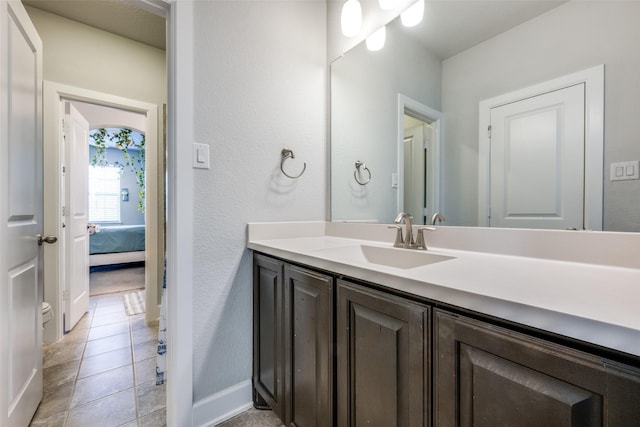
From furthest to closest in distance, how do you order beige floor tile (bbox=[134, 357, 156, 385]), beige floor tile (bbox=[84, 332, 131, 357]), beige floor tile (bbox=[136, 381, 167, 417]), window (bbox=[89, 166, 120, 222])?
1. window (bbox=[89, 166, 120, 222])
2. beige floor tile (bbox=[84, 332, 131, 357])
3. beige floor tile (bbox=[134, 357, 156, 385])
4. beige floor tile (bbox=[136, 381, 167, 417])

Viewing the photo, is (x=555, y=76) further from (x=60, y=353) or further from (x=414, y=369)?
(x=60, y=353)

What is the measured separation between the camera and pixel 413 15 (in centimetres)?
130

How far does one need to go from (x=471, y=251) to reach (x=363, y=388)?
666 mm

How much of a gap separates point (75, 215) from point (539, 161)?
3301 mm

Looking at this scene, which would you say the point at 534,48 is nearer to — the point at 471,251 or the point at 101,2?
the point at 471,251

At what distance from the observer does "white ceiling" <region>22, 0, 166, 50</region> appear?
1959 millimetres

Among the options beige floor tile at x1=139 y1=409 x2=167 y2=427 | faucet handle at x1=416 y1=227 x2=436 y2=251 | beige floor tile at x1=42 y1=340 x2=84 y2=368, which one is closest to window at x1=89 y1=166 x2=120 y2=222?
beige floor tile at x1=42 y1=340 x2=84 y2=368

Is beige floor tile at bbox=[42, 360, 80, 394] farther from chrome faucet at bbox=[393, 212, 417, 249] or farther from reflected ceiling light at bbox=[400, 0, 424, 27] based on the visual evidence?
reflected ceiling light at bbox=[400, 0, 424, 27]

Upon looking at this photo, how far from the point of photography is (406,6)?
1311mm

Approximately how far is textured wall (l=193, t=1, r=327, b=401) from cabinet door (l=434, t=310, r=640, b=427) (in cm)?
103

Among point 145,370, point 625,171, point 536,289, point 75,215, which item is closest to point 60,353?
point 145,370

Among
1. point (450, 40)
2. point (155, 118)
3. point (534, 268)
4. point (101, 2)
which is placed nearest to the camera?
point (534, 268)

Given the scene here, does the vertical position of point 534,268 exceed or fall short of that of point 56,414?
it exceeds it

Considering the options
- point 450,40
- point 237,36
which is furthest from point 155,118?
point 450,40
